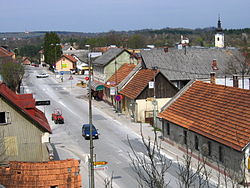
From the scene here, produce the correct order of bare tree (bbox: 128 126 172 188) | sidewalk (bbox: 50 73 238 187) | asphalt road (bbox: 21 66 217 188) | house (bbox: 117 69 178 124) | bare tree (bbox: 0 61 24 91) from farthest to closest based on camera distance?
bare tree (bbox: 0 61 24 91) < house (bbox: 117 69 178 124) < sidewalk (bbox: 50 73 238 187) < asphalt road (bbox: 21 66 217 188) < bare tree (bbox: 128 126 172 188)

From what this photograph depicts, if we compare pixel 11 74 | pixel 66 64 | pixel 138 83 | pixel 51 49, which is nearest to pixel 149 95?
pixel 138 83

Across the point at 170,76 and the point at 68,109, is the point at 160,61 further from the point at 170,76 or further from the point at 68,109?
the point at 68,109

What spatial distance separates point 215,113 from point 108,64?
29808mm

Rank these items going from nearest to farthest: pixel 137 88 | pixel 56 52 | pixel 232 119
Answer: pixel 232 119 → pixel 137 88 → pixel 56 52

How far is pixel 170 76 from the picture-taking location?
46.7m

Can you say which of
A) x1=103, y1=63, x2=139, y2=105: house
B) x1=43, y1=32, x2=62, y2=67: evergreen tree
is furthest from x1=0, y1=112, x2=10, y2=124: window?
x1=43, y1=32, x2=62, y2=67: evergreen tree

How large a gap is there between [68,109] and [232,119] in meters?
25.4

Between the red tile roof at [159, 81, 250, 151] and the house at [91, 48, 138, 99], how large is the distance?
22853 millimetres

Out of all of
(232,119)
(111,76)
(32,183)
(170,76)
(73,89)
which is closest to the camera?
(32,183)

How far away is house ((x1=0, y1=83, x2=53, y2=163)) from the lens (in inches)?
870

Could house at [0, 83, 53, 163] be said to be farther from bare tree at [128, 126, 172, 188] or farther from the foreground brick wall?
bare tree at [128, 126, 172, 188]

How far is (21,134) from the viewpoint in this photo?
2250 centimetres

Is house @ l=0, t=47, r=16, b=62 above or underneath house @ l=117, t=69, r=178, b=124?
above

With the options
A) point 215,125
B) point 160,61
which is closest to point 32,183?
point 215,125
